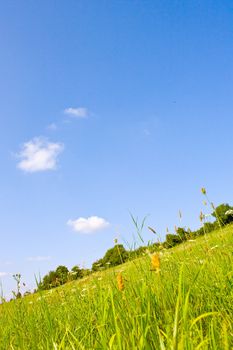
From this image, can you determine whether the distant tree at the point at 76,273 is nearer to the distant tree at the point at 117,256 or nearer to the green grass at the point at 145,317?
the distant tree at the point at 117,256

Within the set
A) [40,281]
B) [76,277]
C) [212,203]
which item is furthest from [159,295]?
[76,277]

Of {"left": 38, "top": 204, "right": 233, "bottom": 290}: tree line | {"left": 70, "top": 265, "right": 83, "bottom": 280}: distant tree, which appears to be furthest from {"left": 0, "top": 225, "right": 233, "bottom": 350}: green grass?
{"left": 70, "top": 265, "right": 83, "bottom": 280}: distant tree

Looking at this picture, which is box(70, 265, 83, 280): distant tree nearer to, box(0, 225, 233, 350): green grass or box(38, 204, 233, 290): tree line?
box(38, 204, 233, 290): tree line

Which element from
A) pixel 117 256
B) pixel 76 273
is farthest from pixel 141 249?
pixel 117 256

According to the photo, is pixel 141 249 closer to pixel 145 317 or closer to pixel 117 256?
pixel 145 317

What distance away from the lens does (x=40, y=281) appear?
3.67 m

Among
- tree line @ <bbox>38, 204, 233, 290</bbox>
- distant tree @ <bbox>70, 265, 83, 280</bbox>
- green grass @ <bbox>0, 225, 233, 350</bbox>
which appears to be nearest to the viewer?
green grass @ <bbox>0, 225, 233, 350</bbox>

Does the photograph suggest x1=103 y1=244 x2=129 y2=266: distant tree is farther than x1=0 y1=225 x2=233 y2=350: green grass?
Yes

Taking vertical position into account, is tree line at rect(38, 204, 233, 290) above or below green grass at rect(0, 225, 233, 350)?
above

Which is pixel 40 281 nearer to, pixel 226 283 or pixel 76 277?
pixel 226 283

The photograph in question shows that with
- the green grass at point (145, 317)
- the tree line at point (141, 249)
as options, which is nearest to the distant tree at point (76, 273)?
the tree line at point (141, 249)

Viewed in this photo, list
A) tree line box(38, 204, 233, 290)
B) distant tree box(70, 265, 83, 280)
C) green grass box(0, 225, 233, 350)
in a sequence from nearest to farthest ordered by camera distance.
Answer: green grass box(0, 225, 233, 350) < tree line box(38, 204, 233, 290) < distant tree box(70, 265, 83, 280)

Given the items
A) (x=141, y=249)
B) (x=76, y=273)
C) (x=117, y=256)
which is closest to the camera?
(x=141, y=249)

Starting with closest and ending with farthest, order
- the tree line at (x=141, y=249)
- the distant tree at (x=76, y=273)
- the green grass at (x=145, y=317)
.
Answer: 1. the green grass at (x=145, y=317)
2. the tree line at (x=141, y=249)
3. the distant tree at (x=76, y=273)
